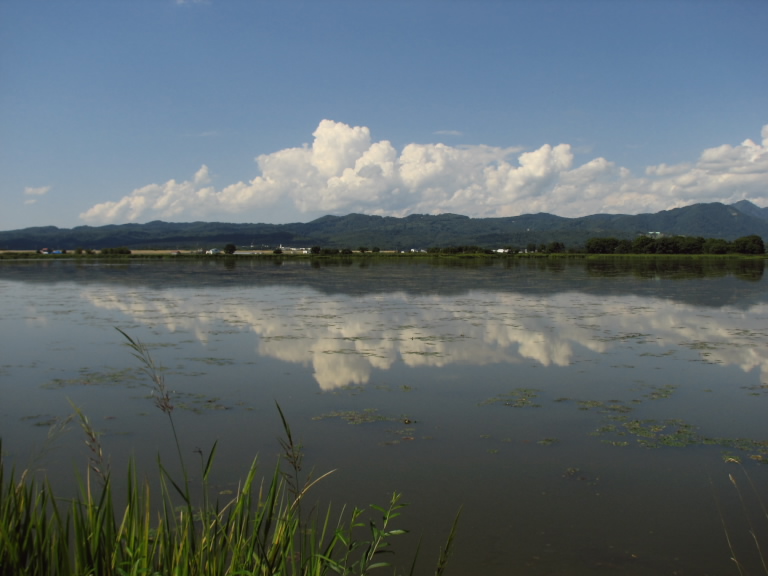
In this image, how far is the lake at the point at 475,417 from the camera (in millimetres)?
5535

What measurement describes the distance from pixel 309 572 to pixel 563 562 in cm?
293

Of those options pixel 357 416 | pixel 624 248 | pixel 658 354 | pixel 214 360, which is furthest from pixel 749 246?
pixel 357 416

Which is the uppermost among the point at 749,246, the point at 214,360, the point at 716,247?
the point at 749,246

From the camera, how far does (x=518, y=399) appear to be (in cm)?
987

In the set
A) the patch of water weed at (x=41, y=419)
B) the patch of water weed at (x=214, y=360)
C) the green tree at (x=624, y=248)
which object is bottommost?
the patch of water weed at (x=41, y=419)

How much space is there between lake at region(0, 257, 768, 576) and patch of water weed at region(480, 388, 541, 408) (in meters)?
0.05

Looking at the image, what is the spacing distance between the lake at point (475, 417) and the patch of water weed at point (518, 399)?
5 centimetres

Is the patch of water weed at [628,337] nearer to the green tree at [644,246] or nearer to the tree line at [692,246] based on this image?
the tree line at [692,246]

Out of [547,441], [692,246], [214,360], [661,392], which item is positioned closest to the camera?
[547,441]

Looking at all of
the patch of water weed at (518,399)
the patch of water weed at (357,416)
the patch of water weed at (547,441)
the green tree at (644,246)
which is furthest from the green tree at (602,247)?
the patch of water weed at (547,441)

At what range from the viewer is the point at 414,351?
14.1 meters

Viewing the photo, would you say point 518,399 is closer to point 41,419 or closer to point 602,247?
point 41,419

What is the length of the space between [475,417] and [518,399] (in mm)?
1355

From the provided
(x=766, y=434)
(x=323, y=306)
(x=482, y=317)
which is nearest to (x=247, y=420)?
(x=766, y=434)
